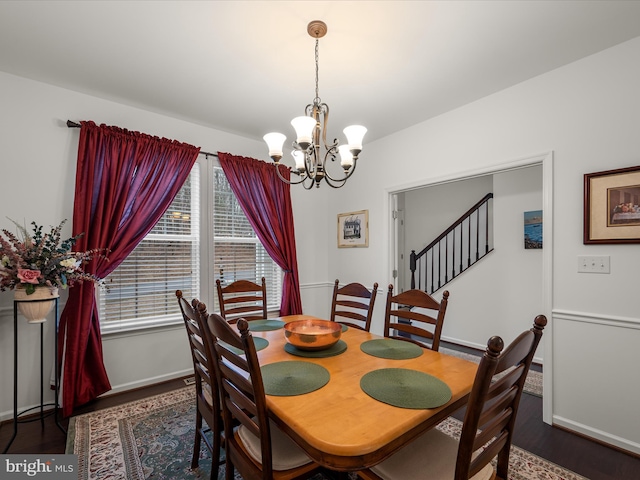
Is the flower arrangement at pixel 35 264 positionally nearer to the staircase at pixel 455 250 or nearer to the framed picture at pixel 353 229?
the framed picture at pixel 353 229

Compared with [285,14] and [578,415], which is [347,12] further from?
[578,415]

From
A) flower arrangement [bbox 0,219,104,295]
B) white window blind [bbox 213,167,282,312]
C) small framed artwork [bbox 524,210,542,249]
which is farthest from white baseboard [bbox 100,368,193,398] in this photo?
small framed artwork [bbox 524,210,542,249]

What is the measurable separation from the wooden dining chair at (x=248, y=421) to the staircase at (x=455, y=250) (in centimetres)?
358

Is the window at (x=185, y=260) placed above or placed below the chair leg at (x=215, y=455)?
above

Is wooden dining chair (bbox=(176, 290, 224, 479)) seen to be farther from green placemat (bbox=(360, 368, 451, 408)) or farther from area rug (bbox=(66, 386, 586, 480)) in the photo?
green placemat (bbox=(360, 368, 451, 408))

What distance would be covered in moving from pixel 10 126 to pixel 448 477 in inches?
137

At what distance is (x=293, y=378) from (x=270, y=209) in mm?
2427

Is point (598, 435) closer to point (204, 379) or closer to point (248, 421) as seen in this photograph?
point (248, 421)

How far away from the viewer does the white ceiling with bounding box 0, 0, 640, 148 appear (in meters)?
1.67

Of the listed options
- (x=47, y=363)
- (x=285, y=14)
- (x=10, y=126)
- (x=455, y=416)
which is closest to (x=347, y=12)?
(x=285, y=14)

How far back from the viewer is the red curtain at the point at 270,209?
10.9 ft

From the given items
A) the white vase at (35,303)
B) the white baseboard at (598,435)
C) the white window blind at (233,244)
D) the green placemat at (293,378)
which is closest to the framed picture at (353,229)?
the white window blind at (233,244)

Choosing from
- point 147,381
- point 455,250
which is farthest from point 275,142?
point 455,250

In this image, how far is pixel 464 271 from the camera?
161 inches
